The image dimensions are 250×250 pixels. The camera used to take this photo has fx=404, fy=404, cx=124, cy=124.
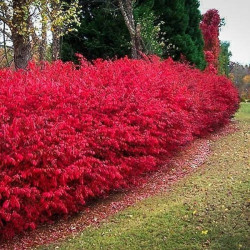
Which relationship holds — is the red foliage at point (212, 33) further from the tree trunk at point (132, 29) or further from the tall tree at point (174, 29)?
the tree trunk at point (132, 29)

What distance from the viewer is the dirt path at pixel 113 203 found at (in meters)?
5.84

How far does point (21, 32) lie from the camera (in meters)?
10.6

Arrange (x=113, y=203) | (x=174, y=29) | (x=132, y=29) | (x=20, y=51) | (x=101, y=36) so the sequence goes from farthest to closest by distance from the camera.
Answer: (x=174, y=29), (x=101, y=36), (x=132, y=29), (x=20, y=51), (x=113, y=203)

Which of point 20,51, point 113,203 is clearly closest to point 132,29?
point 20,51

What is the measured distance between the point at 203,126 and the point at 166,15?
23.4 ft

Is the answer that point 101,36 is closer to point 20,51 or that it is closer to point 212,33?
point 20,51

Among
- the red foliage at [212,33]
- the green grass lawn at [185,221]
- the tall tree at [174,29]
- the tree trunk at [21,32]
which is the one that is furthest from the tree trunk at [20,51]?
the red foliage at [212,33]

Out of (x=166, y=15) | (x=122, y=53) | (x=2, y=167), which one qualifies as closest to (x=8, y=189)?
(x=2, y=167)

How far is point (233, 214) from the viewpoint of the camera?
582 cm

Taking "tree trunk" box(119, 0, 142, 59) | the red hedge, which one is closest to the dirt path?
the red hedge

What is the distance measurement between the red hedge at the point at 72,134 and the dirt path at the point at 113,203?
17cm

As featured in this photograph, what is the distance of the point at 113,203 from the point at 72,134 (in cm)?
148

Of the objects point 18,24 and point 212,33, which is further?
point 212,33

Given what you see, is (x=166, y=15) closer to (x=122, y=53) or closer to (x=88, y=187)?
(x=122, y=53)
